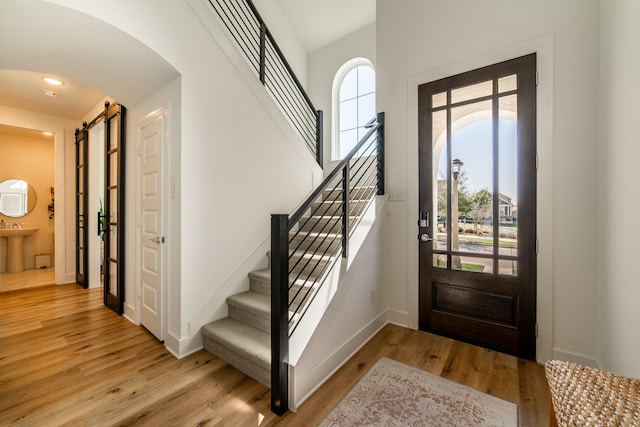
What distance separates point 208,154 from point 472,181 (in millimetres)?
2358

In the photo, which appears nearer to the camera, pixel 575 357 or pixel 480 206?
pixel 575 357

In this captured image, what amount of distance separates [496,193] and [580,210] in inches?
21.0

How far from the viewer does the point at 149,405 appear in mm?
1685

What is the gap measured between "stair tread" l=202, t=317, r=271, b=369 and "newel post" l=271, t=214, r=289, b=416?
26 cm

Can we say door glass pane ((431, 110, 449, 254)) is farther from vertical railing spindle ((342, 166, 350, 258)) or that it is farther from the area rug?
the area rug

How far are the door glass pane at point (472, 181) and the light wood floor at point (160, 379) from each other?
95cm

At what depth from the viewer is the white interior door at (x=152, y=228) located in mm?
2482

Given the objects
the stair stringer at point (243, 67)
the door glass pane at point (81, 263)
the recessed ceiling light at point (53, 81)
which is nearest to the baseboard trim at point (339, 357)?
the stair stringer at point (243, 67)

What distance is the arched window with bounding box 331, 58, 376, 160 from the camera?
4.43 metres

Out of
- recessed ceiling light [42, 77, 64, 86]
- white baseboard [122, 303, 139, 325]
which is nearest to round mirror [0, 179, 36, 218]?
recessed ceiling light [42, 77, 64, 86]

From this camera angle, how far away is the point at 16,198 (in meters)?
5.25

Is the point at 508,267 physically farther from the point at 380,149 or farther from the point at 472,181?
the point at 380,149

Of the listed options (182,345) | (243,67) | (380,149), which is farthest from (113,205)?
(380,149)

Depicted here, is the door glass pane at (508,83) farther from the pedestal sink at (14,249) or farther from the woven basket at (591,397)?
the pedestal sink at (14,249)
